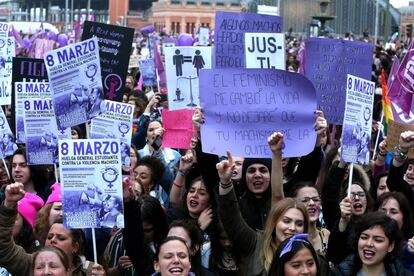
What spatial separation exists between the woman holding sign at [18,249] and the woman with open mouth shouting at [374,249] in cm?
141

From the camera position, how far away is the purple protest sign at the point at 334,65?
9.66 m

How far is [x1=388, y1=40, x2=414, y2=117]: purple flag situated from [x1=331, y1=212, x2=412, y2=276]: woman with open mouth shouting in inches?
104

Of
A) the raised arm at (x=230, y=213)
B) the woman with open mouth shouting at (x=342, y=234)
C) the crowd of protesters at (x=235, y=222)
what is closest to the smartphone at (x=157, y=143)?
the crowd of protesters at (x=235, y=222)

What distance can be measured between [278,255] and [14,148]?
405cm

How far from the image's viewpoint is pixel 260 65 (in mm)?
9359

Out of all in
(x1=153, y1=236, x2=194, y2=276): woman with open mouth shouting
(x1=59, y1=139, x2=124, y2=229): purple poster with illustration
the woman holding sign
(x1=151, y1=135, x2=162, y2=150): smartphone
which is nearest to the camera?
(x1=153, y1=236, x2=194, y2=276): woman with open mouth shouting

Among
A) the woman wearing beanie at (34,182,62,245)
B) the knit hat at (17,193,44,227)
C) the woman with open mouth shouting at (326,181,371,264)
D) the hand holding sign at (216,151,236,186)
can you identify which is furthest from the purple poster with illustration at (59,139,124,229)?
the woman with open mouth shouting at (326,181,371,264)

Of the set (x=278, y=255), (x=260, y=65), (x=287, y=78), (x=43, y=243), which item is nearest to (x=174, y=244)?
(x=278, y=255)

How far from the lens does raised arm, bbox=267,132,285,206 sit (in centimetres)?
783

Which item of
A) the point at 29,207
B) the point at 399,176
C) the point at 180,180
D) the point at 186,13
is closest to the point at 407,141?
the point at 399,176

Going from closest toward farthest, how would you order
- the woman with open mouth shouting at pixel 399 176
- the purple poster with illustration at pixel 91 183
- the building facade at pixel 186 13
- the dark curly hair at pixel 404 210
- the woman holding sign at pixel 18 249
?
the woman holding sign at pixel 18 249 → the purple poster with illustration at pixel 91 183 → the dark curly hair at pixel 404 210 → the woman with open mouth shouting at pixel 399 176 → the building facade at pixel 186 13

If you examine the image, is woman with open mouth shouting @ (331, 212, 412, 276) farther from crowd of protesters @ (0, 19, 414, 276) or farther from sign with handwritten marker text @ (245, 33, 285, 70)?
sign with handwritten marker text @ (245, 33, 285, 70)

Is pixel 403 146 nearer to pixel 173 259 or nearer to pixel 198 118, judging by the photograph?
pixel 198 118

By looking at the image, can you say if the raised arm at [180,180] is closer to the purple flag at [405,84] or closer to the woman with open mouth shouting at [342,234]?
the woman with open mouth shouting at [342,234]
